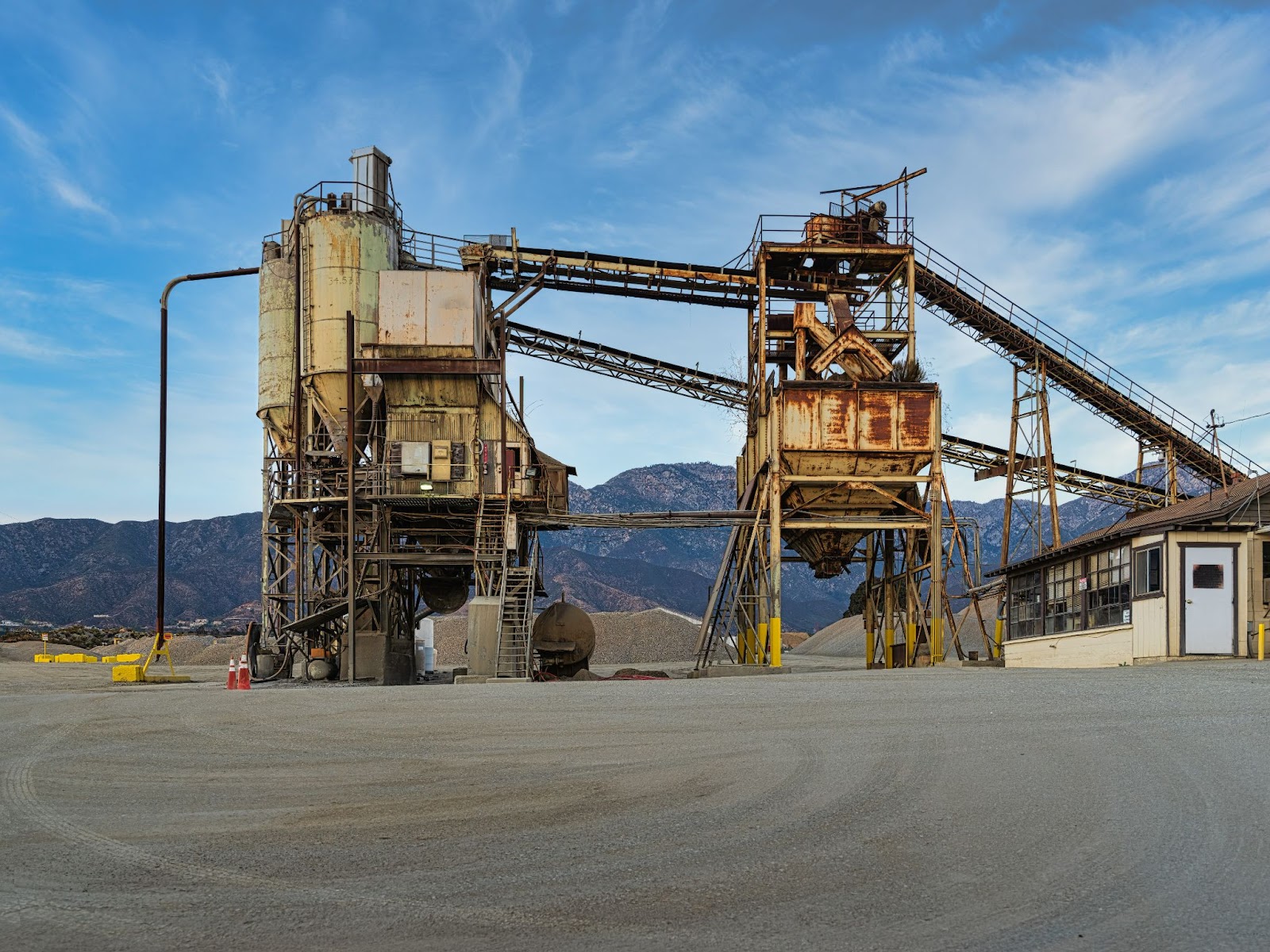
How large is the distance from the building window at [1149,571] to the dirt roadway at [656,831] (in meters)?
11.6

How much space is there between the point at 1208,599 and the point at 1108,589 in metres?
3.78

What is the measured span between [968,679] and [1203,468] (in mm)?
29565

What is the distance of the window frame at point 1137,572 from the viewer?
2536 centimetres

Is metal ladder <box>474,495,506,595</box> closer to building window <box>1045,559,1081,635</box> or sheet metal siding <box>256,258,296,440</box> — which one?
sheet metal siding <box>256,258,296,440</box>

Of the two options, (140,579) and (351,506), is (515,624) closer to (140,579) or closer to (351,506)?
(351,506)

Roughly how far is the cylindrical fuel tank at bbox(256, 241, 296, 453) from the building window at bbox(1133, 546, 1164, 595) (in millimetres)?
26506

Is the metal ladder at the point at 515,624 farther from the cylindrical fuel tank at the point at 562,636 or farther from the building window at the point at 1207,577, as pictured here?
the building window at the point at 1207,577

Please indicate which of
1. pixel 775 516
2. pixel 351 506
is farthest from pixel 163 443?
pixel 775 516

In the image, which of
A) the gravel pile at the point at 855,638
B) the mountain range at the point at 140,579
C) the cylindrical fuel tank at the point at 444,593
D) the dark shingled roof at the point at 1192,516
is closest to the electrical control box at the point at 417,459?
the cylindrical fuel tank at the point at 444,593

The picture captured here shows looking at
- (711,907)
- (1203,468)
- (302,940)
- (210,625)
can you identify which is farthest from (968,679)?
(210,625)

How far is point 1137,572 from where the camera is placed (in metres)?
26.7

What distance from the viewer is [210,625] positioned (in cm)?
13088

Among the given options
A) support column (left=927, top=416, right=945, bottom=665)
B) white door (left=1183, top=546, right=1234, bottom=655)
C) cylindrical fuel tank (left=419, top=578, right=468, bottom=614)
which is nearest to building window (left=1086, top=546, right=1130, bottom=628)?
white door (left=1183, top=546, right=1234, bottom=655)

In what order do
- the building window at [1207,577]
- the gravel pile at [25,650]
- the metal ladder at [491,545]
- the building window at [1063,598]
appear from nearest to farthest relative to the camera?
the building window at [1207,577] → the building window at [1063,598] → the metal ladder at [491,545] → the gravel pile at [25,650]
